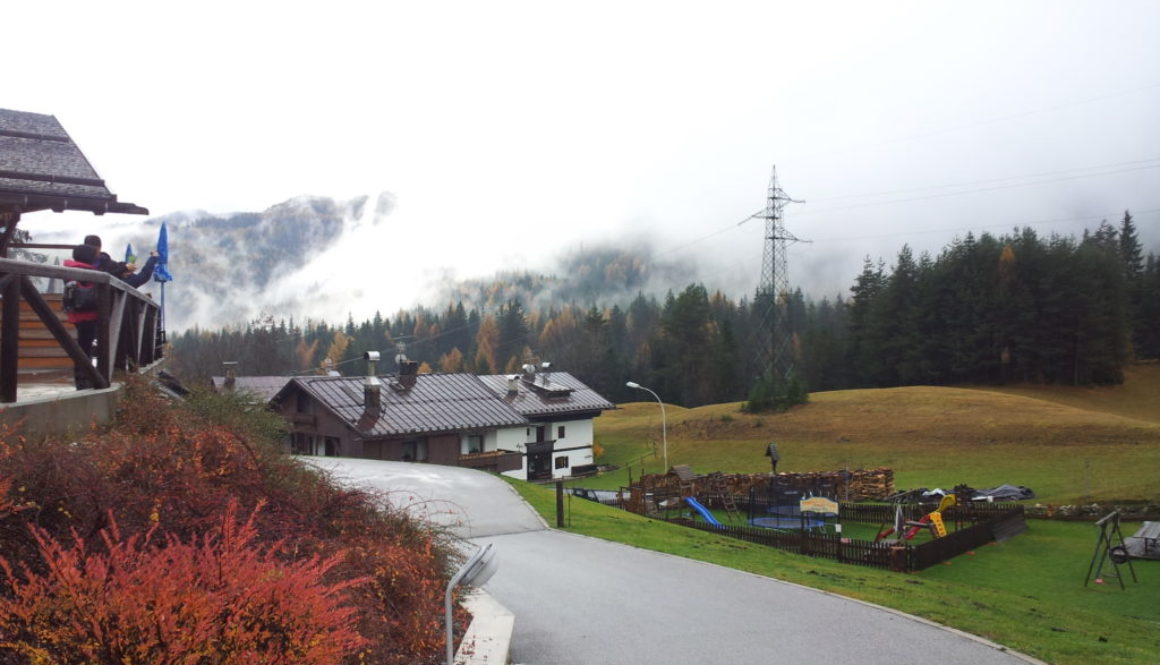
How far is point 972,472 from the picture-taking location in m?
47.7

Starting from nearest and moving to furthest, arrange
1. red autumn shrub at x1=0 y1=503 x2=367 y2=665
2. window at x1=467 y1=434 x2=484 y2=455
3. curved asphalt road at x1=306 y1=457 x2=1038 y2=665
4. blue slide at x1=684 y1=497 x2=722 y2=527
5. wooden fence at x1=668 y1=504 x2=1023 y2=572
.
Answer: red autumn shrub at x1=0 y1=503 x2=367 y2=665
curved asphalt road at x1=306 y1=457 x2=1038 y2=665
wooden fence at x1=668 y1=504 x2=1023 y2=572
blue slide at x1=684 y1=497 x2=722 y2=527
window at x1=467 y1=434 x2=484 y2=455

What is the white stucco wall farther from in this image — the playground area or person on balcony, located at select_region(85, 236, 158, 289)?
person on balcony, located at select_region(85, 236, 158, 289)

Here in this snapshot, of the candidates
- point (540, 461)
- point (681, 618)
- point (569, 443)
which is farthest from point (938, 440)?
point (681, 618)

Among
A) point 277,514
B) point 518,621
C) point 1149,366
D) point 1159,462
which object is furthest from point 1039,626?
point 1149,366

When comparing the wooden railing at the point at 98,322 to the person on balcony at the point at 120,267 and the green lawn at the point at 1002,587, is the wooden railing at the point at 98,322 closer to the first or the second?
the person on balcony at the point at 120,267

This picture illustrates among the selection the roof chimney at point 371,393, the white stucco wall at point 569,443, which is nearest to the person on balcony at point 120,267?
the roof chimney at point 371,393

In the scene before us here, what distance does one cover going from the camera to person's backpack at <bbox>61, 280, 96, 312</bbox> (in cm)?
828

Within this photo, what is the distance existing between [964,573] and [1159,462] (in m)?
30.1

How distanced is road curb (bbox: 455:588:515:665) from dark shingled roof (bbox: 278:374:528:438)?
3071 cm

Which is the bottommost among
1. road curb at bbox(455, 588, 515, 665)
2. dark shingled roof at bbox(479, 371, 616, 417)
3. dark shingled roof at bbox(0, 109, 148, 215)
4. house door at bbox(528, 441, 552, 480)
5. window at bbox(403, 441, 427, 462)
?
house door at bbox(528, 441, 552, 480)

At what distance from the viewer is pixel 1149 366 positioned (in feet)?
310

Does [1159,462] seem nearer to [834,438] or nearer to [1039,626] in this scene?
[834,438]

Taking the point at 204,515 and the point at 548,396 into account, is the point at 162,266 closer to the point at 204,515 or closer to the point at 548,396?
the point at 204,515

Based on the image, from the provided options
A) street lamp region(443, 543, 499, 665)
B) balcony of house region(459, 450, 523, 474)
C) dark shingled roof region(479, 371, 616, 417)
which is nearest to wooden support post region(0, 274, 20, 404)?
street lamp region(443, 543, 499, 665)
